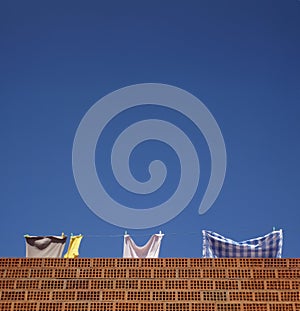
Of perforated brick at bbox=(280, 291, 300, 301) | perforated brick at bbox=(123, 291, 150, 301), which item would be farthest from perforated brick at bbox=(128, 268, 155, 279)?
perforated brick at bbox=(280, 291, 300, 301)

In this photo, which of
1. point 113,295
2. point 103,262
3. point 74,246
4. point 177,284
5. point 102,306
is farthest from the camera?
point 74,246

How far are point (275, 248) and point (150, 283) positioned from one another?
3362mm

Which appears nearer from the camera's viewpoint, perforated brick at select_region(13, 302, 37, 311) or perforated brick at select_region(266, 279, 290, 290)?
perforated brick at select_region(13, 302, 37, 311)

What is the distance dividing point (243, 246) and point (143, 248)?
8.94ft

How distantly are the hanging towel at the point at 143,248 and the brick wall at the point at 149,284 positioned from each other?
358cm

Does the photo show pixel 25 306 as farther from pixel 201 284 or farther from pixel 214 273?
pixel 214 273

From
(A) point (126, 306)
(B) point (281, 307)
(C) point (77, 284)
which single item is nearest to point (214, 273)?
(B) point (281, 307)

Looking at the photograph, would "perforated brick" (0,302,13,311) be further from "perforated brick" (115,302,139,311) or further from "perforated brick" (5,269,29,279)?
"perforated brick" (115,302,139,311)

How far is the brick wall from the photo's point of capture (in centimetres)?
752

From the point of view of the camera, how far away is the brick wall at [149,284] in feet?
24.7

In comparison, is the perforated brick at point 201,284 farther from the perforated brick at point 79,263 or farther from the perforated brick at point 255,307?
the perforated brick at point 79,263

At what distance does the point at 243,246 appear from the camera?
387 inches

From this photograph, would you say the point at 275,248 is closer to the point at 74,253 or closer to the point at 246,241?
the point at 246,241

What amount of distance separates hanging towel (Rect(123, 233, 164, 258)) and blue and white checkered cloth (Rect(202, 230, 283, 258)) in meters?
1.74
